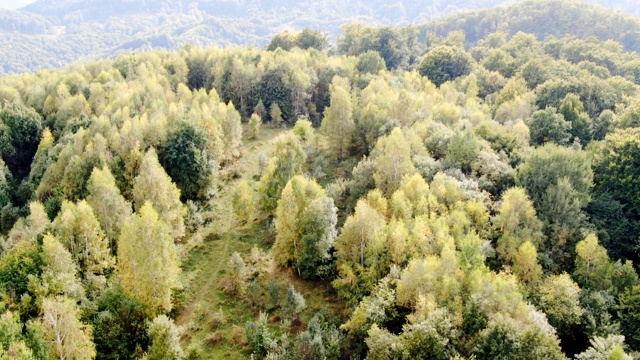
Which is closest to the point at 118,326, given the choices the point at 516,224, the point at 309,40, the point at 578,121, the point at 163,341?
the point at 163,341

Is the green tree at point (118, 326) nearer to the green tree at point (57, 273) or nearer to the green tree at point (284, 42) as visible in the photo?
the green tree at point (57, 273)

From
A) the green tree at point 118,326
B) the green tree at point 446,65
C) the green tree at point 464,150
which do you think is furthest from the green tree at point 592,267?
the green tree at point 446,65

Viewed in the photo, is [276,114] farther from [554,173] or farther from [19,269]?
[19,269]

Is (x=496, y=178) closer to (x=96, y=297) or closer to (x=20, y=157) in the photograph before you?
(x=96, y=297)

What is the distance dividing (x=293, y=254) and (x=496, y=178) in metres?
30.0

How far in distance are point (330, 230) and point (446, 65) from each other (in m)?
90.6

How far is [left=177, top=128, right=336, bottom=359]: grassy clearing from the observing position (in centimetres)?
4519

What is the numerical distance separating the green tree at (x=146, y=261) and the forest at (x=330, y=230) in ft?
0.60

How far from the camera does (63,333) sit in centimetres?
3556

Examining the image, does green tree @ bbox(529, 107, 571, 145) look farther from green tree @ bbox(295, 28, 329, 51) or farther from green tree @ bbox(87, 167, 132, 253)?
green tree @ bbox(295, 28, 329, 51)

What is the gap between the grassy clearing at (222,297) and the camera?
148ft

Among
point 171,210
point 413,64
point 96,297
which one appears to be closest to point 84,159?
point 171,210

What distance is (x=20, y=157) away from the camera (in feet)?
310

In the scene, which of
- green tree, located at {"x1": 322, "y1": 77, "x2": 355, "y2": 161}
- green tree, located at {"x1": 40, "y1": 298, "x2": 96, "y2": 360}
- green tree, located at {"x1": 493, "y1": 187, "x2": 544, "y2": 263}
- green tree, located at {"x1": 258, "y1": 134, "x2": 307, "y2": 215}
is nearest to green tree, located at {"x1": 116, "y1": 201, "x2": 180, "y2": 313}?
green tree, located at {"x1": 40, "y1": 298, "x2": 96, "y2": 360}
